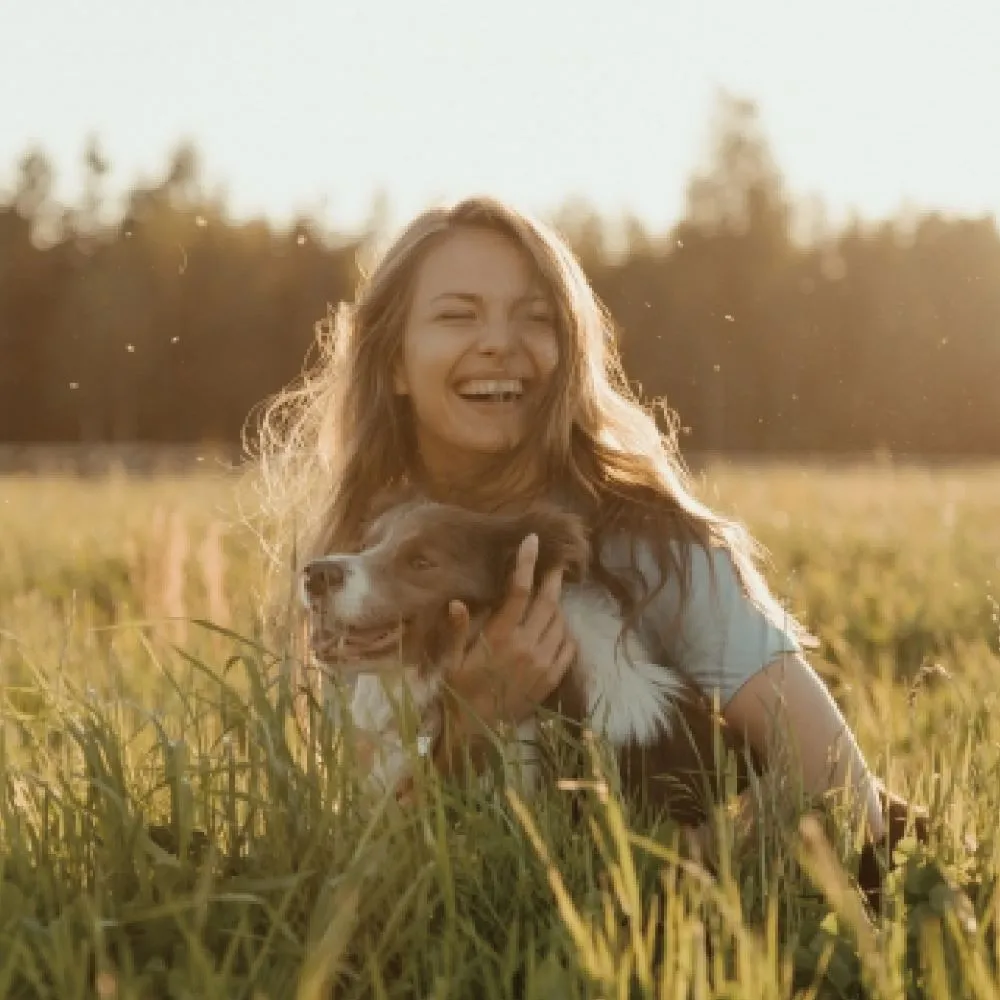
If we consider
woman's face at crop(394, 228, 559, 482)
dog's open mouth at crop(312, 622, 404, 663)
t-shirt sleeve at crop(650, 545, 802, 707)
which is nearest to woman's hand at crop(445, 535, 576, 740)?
dog's open mouth at crop(312, 622, 404, 663)

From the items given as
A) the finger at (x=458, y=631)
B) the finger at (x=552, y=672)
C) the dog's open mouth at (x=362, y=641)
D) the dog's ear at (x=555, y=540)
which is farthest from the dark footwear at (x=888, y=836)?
the dog's open mouth at (x=362, y=641)

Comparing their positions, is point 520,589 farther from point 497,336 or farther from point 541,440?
point 497,336

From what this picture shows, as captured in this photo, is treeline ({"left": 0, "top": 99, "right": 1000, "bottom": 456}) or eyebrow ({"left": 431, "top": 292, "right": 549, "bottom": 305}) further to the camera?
treeline ({"left": 0, "top": 99, "right": 1000, "bottom": 456})

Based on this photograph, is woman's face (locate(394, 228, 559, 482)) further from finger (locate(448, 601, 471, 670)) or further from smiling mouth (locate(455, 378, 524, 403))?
finger (locate(448, 601, 471, 670))

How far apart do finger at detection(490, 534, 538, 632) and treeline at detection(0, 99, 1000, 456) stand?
43.6 metres

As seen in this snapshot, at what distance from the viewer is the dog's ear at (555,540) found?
3.85 m

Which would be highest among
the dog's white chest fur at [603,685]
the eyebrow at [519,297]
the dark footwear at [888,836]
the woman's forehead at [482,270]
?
the woman's forehead at [482,270]

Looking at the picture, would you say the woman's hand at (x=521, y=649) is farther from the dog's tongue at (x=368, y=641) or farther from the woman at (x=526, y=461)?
the dog's tongue at (x=368, y=641)

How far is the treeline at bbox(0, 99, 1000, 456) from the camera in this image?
161 ft

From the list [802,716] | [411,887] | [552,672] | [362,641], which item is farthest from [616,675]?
[411,887]

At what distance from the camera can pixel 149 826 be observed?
9.91 feet

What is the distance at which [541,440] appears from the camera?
435cm

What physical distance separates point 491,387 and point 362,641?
910 mm

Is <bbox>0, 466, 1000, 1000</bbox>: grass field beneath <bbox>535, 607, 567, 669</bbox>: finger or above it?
beneath
